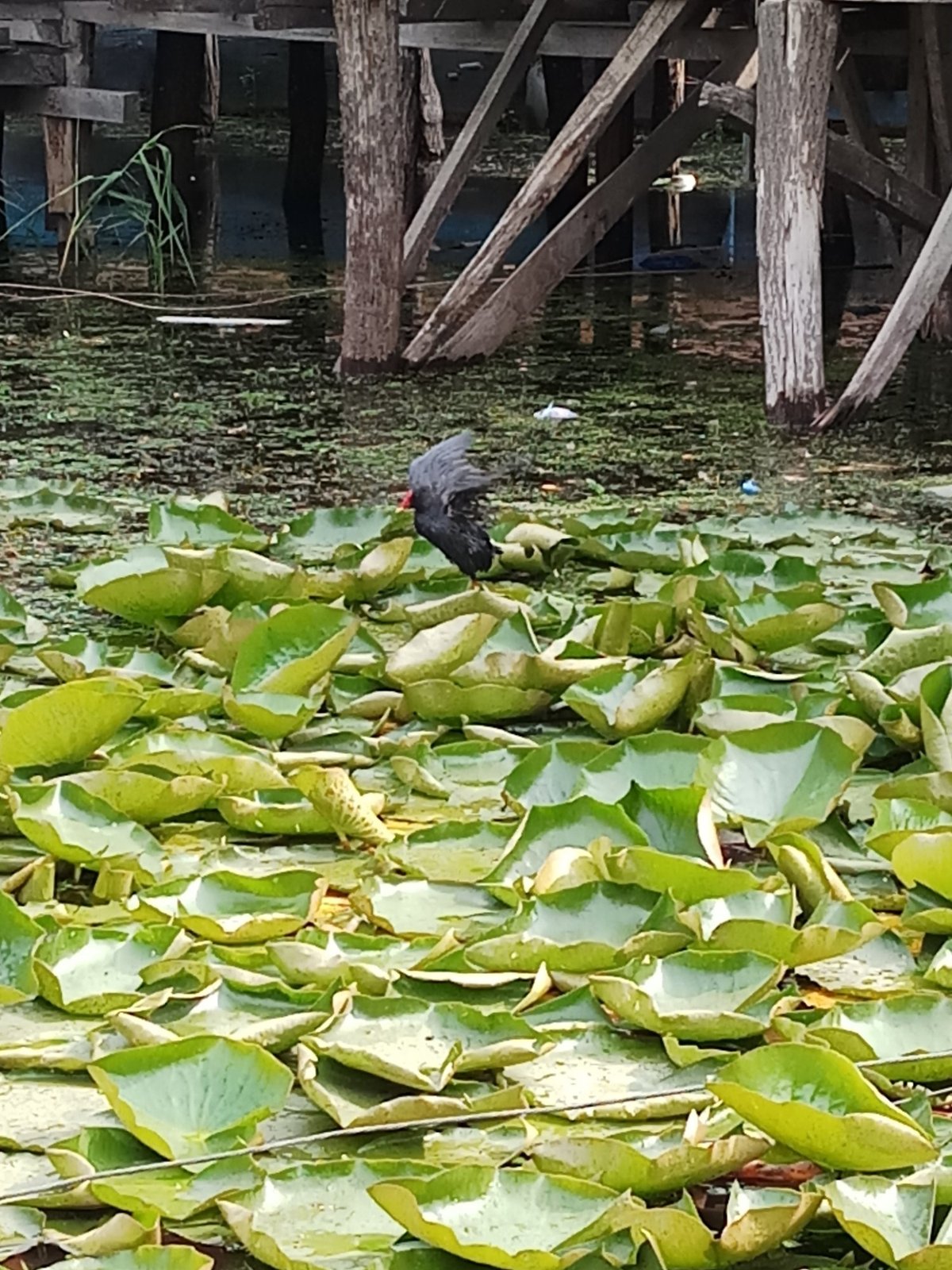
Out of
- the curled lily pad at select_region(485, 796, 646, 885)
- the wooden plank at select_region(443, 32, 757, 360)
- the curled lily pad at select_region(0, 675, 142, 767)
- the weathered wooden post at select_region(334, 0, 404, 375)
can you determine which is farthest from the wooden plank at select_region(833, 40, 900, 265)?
the curled lily pad at select_region(485, 796, 646, 885)

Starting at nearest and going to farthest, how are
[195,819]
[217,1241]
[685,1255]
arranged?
[685,1255], [217,1241], [195,819]

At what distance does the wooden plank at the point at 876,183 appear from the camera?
6.32 m

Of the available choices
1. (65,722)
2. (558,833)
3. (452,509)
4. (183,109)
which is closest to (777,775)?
(558,833)

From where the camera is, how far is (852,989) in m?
2.28

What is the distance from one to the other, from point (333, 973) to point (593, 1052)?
0.29 metres

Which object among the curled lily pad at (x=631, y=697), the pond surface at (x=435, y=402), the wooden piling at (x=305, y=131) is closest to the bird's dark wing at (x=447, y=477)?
the pond surface at (x=435, y=402)

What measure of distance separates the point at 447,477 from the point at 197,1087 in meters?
2.23

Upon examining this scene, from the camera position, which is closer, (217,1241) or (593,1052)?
(217,1241)

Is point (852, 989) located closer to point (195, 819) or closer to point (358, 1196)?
point (358, 1196)

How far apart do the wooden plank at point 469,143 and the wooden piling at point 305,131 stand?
479 cm

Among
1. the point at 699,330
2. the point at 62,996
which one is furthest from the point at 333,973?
the point at 699,330

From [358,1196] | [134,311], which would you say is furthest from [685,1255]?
[134,311]

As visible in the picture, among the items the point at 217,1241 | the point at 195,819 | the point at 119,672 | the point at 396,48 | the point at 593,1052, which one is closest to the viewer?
the point at 217,1241

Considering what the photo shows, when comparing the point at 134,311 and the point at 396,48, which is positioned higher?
the point at 396,48
